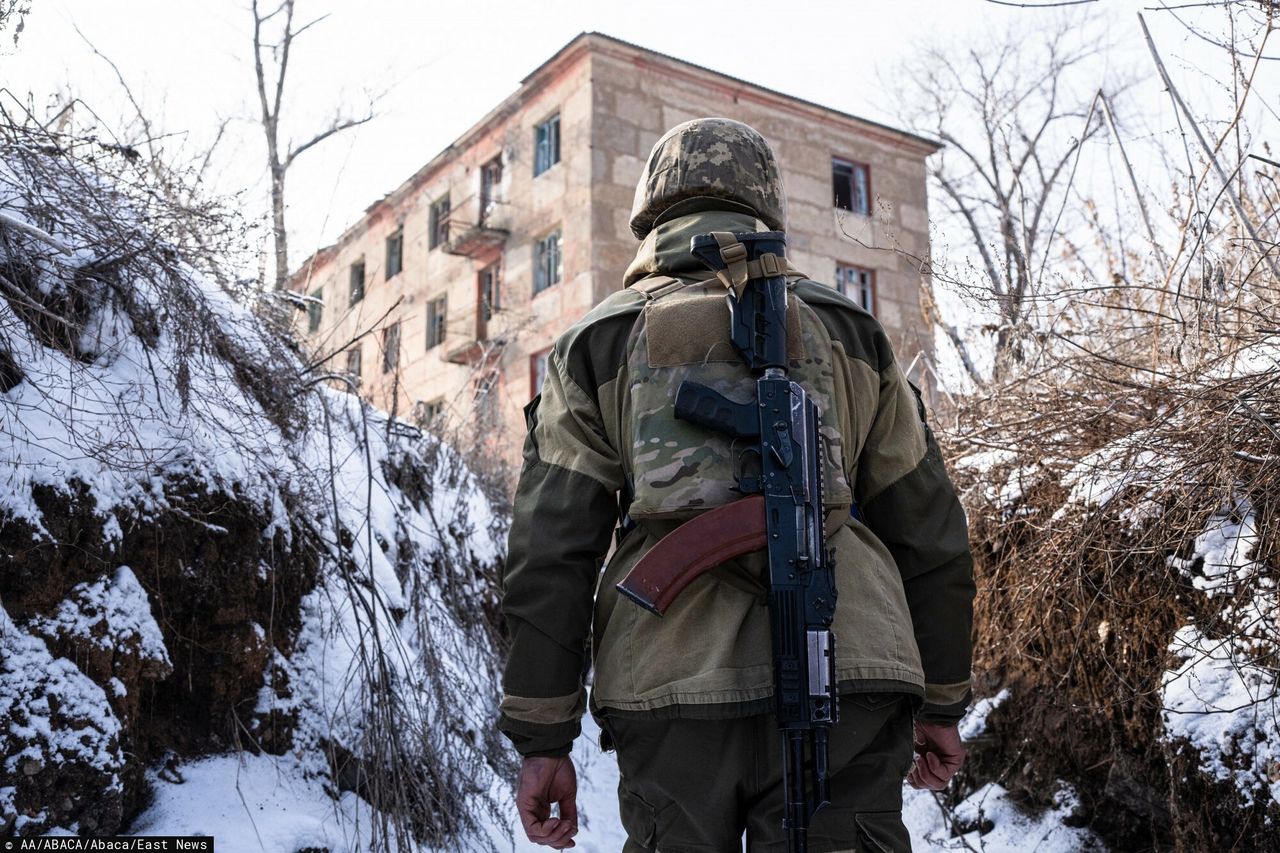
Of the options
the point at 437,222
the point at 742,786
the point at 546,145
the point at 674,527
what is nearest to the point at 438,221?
the point at 437,222

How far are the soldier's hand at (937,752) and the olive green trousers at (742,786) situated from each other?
0.28m

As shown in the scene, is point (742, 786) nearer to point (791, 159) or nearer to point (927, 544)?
point (927, 544)

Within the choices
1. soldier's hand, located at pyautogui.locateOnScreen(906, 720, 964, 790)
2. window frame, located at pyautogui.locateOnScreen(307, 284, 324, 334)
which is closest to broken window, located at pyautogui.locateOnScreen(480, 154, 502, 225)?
window frame, located at pyautogui.locateOnScreen(307, 284, 324, 334)

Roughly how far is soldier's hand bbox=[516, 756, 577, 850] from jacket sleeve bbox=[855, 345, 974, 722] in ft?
2.35

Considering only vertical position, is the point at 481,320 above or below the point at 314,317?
above

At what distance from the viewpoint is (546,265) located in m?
15.4

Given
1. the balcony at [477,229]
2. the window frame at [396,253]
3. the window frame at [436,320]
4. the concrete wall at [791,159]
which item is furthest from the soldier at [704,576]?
the window frame at [396,253]

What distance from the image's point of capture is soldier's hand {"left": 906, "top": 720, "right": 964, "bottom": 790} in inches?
80.0

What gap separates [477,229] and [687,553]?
14.8 meters

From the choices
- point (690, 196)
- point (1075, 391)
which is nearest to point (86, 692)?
point (690, 196)

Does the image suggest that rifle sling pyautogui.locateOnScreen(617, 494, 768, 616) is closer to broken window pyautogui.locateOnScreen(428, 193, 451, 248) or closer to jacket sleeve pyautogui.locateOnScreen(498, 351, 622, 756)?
jacket sleeve pyautogui.locateOnScreen(498, 351, 622, 756)

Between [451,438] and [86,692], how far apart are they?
4.27m

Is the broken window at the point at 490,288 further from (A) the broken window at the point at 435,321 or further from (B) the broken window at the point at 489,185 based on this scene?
(A) the broken window at the point at 435,321

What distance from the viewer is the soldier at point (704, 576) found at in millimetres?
1706
